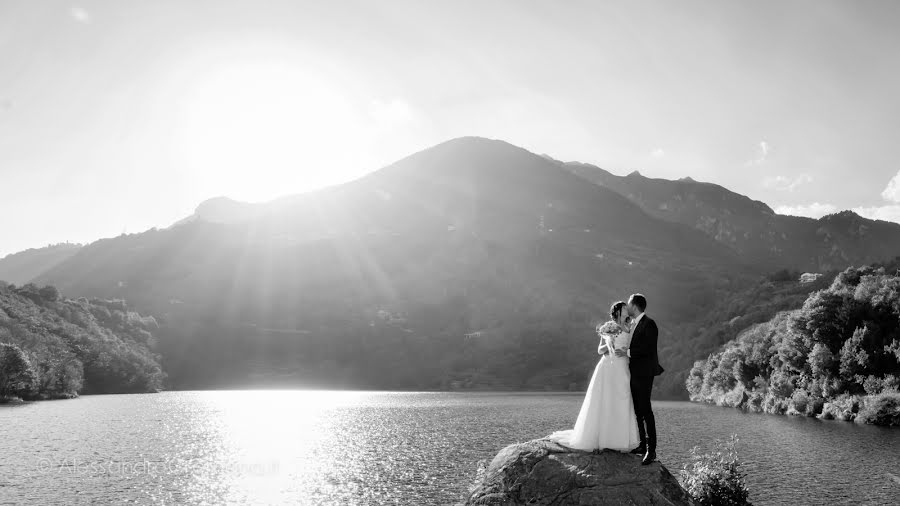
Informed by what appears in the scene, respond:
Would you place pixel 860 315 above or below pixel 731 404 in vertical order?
above

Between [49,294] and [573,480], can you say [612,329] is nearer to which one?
[573,480]

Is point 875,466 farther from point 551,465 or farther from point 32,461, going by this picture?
point 32,461

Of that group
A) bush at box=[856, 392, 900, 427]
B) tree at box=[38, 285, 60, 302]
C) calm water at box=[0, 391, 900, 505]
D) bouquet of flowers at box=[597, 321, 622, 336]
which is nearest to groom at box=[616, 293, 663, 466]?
bouquet of flowers at box=[597, 321, 622, 336]

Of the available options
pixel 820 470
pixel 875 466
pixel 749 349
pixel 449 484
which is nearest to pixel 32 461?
pixel 449 484

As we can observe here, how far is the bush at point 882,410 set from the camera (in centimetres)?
6619

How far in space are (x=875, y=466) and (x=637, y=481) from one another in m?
33.0

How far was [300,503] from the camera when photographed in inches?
1373

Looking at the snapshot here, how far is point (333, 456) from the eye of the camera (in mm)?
53156

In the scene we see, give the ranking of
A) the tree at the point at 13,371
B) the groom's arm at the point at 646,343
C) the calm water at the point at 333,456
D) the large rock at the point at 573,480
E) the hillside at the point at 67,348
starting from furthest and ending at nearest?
the hillside at the point at 67,348
the tree at the point at 13,371
the calm water at the point at 333,456
the large rock at the point at 573,480
the groom's arm at the point at 646,343

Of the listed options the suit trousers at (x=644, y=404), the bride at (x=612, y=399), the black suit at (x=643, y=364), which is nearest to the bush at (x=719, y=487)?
the suit trousers at (x=644, y=404)

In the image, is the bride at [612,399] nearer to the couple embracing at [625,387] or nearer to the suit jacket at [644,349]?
the couple embracing at [625,387]

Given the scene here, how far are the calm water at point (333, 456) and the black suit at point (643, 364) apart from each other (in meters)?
18.7

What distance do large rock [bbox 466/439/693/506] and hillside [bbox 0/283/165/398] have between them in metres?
117

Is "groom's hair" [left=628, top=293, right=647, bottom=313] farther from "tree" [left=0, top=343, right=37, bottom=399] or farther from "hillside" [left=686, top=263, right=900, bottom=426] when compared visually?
"tree" [left=0, top=343, right=37, bottom=399]
